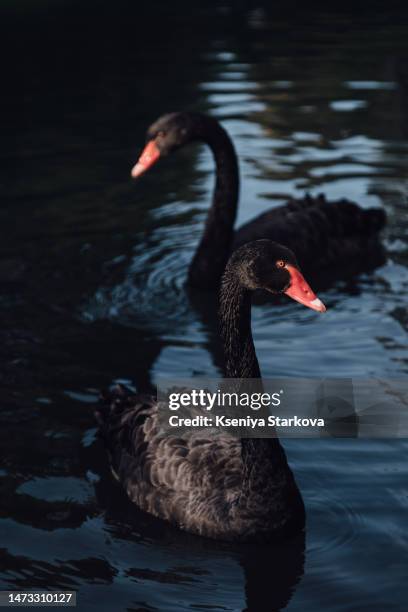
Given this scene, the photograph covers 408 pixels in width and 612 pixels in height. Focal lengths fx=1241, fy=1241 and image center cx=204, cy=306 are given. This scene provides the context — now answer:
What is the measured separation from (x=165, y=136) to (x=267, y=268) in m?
3.35

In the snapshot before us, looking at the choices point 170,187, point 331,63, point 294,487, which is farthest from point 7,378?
point 331,63

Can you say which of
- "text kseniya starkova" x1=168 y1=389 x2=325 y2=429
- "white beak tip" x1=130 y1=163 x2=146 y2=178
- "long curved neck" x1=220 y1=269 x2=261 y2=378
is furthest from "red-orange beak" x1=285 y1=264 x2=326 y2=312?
"white beak tip" x1=130 y1=163 x2=146 y2=178

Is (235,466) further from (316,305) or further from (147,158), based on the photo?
(147,158)

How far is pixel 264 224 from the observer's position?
8828 millimetres

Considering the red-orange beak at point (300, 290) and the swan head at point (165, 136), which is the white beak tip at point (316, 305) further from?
the swan head at point (165, 136)

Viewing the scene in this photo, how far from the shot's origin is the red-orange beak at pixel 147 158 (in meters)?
8.23

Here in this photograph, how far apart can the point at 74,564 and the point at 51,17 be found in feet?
55.5

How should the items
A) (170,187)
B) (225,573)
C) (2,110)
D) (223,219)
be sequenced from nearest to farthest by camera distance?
(225,573) < (223,219) < (170,187) < (2,110)

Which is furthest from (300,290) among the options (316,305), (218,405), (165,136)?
(165,136)

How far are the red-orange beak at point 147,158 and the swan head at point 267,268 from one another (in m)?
3.12

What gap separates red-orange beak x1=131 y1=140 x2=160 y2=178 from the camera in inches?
324

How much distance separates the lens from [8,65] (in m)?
16.7

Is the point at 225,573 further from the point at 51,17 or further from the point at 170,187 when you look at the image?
the point at 51,17

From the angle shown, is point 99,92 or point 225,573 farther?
point 99,92
